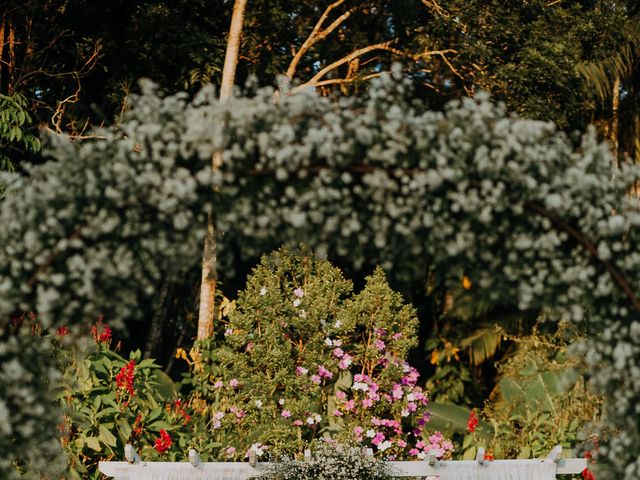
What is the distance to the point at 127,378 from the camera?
256 inches

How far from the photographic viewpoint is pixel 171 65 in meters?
11.1

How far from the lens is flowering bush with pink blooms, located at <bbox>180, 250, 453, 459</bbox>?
7.58m

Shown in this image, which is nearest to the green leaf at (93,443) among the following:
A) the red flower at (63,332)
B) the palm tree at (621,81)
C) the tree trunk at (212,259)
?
the red flower at (63,332)

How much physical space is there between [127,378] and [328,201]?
3.98m

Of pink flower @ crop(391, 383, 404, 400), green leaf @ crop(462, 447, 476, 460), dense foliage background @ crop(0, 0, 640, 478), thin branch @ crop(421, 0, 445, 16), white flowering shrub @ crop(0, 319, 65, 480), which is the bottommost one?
green leaf @ crop(462, 447, 476, 460)

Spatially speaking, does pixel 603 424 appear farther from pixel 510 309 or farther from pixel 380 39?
pixel 380 39

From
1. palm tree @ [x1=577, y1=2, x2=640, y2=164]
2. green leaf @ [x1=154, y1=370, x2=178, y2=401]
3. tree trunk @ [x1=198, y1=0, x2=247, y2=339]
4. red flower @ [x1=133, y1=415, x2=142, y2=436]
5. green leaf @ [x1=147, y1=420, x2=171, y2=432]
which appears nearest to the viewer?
red flower @ [x1=133, y1=415, x2=142, y2=436]

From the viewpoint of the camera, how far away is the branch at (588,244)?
3.00 m

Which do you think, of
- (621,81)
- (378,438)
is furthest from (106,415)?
(621,81)

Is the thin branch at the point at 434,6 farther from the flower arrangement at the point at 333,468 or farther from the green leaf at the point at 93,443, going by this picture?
the green leaf at the point at 93,443

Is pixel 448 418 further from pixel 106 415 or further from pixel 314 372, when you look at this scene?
pixel 106 415

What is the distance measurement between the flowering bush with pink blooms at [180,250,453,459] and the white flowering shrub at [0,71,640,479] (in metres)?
4.55

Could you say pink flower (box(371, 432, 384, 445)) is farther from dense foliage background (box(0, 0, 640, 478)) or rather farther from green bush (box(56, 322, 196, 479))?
dense foliage background (box(0, 0, 640, 478))

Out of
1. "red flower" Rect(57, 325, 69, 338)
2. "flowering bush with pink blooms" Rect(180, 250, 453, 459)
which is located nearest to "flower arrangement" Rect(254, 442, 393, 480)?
"flowering bush with pink blooms" Rect(180, 250, 453, 459)
